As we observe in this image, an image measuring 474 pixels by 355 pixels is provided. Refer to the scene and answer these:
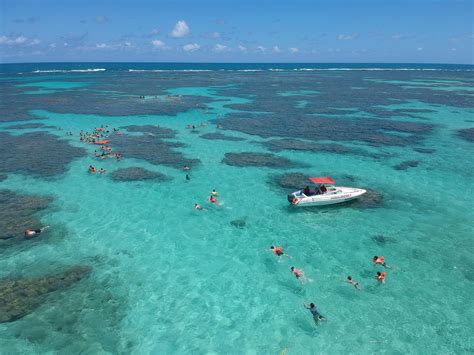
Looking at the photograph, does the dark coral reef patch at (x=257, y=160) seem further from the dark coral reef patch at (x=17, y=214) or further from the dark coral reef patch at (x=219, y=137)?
the dark coral reef patch at (x=17, y=214)

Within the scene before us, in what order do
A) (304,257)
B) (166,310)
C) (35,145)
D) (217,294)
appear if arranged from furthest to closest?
(35,145) < (304,257) < (217,294) < (166,310)

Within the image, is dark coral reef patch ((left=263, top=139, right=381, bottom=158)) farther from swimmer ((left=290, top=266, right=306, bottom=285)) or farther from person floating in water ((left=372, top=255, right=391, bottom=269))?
swimmer ((left=290, top=266, right=306, bottom=285))

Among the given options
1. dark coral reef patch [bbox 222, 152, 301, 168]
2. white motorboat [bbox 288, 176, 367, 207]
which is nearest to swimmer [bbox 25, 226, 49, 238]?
white motorboat [bbox 288, 176, 367, 207]

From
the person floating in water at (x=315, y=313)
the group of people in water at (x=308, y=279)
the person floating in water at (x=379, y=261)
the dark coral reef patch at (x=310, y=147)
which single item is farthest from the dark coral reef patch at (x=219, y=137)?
the person floating in water at (x=315, y=313)

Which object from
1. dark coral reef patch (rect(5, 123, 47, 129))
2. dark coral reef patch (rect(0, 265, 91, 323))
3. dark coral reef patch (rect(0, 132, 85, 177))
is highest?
dark coral reef patch (rect(5, 123, 47, 129))

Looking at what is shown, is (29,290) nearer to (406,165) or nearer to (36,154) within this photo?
(36,154)

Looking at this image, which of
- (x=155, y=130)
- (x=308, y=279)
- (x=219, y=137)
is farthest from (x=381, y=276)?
(x=155, y=130)

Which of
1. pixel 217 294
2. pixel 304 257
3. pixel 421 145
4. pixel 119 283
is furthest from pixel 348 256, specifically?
pixel 421 145

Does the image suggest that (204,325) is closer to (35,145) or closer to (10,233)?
(10,233)
